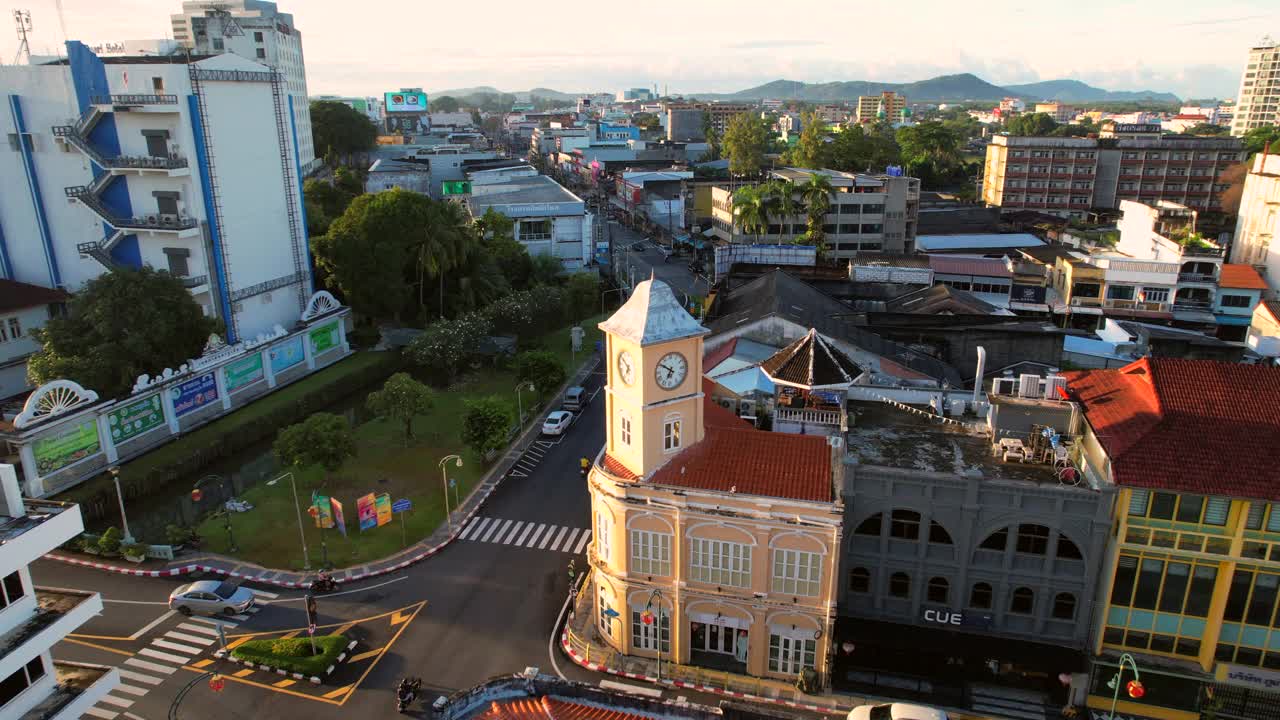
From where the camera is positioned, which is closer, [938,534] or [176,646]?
[938,534]

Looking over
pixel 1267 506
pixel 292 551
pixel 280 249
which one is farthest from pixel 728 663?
pixel 280 249

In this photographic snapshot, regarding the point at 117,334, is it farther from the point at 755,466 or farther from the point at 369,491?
the point at 755,466

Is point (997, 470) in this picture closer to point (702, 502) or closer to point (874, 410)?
point (874, 410)

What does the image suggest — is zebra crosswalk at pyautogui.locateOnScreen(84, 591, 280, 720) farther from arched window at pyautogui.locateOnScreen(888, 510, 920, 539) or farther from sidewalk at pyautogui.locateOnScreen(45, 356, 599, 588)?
arched window at pyautogui.locateOnScreen(888, 510, 920, 539)

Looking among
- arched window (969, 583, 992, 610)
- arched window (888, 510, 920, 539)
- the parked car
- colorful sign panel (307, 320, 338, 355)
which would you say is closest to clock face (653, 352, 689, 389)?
arched window (888, 510, 920, 539)

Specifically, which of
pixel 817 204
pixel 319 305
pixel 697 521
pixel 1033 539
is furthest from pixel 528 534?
pixel 817 204
